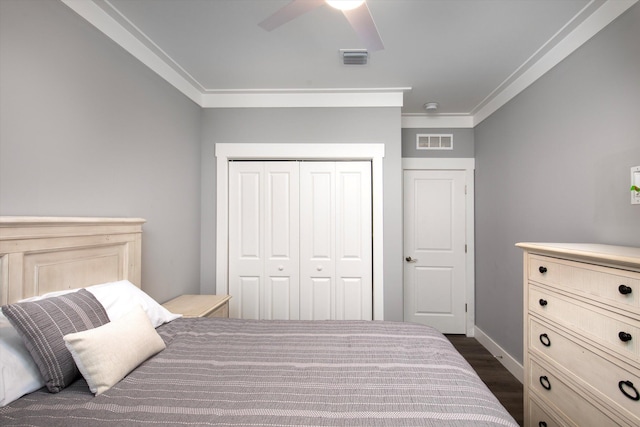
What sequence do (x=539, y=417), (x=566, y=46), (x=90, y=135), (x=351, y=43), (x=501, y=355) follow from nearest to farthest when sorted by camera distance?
(x=539, y=417)
(x=90, y=135)
(x=566, y=46)
(x=351, y=43)
(x=501, y=355)

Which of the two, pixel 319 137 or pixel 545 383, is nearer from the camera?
pixel 545 383

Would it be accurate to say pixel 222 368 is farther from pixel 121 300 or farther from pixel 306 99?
pixel 306 99

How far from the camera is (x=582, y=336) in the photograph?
1.33 metres

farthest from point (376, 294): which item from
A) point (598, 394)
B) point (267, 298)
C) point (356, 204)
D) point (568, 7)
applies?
point (568, 7)

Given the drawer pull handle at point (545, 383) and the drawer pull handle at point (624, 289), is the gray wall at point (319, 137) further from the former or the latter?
the drawer pull handle at point (624, 289)

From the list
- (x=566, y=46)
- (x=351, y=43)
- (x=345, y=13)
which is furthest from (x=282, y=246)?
(x=566, y=46)

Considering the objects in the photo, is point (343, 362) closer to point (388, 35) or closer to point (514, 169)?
point (388, 35)

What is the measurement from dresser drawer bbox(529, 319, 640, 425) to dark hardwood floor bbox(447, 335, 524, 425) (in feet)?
2.91

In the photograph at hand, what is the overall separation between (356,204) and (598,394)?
6.96 ft

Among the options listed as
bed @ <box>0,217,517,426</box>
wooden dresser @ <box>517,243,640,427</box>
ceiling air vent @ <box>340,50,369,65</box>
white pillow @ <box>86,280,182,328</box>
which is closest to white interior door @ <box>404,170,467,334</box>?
ceiling air vent @ <box>340,50,369,65</box>

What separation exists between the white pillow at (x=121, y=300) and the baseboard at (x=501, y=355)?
283 cm

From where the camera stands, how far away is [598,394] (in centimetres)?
124

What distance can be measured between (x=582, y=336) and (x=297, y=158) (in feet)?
8.16

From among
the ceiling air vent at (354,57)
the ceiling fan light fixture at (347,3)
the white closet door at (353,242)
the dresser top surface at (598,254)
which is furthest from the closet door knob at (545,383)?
the ceiling air vent at (354,57)
